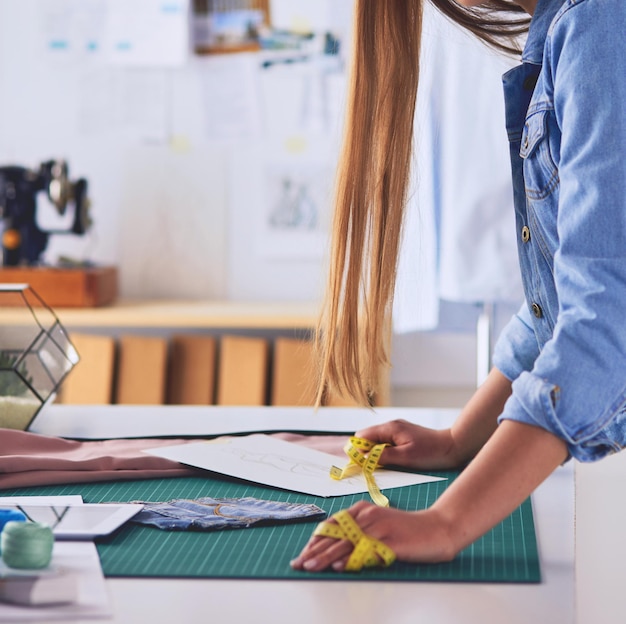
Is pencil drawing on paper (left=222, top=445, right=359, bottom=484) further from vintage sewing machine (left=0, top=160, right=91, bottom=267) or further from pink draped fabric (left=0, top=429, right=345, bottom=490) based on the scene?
vintage sewing machine (left=0, top=160, right=91, bottom=267)

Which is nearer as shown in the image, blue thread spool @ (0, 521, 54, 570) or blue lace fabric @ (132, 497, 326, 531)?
blue thread spool @ (0, 521, 54, 570)

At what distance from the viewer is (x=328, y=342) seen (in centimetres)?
108

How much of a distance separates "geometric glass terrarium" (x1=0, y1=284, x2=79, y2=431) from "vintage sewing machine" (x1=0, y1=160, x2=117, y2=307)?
1325mm

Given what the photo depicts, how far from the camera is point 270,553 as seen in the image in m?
0.73

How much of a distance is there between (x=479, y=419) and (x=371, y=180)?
29 centimetres

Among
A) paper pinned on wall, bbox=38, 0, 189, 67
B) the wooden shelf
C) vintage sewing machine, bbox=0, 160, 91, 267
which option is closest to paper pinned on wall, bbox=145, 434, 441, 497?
the wooden shelf

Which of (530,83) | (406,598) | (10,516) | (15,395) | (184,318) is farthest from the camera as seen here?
(184,318)

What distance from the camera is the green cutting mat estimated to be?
689 mm

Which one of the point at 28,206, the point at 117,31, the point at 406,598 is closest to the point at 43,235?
the point at 28,206

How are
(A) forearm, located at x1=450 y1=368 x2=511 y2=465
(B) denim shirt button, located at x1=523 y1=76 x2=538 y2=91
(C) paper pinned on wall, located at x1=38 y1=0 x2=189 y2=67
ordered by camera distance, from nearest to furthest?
(B) denim shirt button, located at x1=523 y1=76 x2=538 y2=91
(A) forearm, located at x1=450 y1=368 x2=511 y2=465
(C) paper pinned on wall, located at x1=38 y1=0 x2=189 y2=67

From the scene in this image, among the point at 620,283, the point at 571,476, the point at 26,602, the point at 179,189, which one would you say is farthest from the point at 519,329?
the point at 179,189

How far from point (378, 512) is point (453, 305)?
6.69 feet

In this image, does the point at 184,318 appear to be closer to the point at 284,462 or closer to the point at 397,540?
the point at 284,462

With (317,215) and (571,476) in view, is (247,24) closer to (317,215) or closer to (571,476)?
(317,215)
